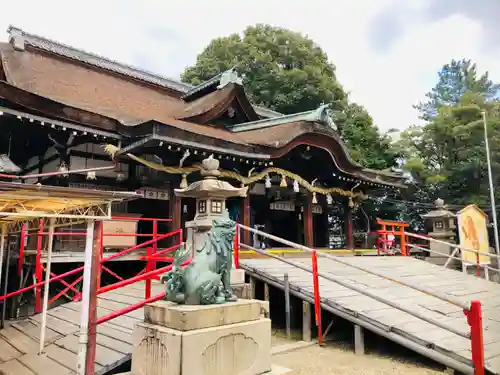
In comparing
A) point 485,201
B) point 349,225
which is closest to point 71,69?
point 349,225

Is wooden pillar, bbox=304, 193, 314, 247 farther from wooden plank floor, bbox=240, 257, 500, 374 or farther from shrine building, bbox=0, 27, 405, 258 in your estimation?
wooden plank floor, bbox=240, 257, 500, 374

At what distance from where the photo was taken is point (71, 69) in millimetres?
15594

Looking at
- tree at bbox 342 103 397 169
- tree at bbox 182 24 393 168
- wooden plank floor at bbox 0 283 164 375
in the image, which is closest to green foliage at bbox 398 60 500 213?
tree at bbox 342 103 397 169

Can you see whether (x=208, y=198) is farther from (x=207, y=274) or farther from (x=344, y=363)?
(x=344, y=363)

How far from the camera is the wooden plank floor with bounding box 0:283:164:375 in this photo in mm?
5199

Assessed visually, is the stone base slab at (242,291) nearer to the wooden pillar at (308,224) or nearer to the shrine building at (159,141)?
the shrine building at (159,141)

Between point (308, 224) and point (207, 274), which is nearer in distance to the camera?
point (207, 274)

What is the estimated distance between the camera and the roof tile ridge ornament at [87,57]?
14.8m

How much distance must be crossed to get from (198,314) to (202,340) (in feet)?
0.88

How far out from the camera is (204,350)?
4078 mm

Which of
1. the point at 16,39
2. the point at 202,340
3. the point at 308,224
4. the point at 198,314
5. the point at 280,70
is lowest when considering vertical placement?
the point at 202,340

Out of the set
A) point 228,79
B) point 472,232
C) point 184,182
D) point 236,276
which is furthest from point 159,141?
point 472,232

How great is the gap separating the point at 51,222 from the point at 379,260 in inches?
358

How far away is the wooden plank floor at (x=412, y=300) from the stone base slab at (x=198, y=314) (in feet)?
7.52
